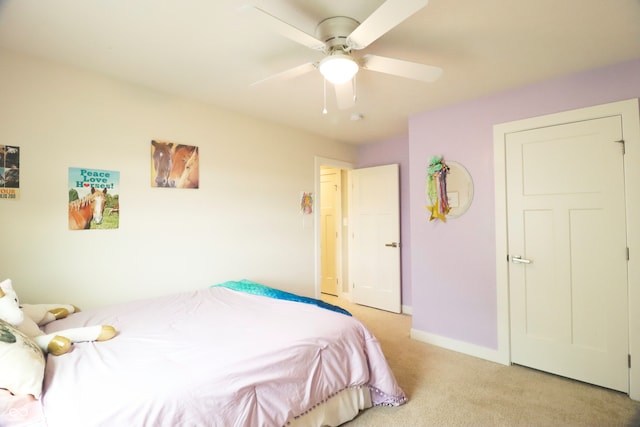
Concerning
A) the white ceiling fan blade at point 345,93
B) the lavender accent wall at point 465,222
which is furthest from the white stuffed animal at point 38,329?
the lavender accent wall at point 465,222

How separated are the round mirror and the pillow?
3071mm

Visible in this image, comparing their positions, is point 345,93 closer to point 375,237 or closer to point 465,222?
point 465,222

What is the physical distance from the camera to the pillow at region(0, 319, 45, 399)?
1109mm

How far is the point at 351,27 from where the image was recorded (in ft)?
5.66

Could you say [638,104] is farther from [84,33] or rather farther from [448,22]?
[84,33]

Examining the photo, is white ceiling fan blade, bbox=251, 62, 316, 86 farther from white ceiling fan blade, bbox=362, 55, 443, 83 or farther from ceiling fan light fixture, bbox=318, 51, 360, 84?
white ceiling fan blade, bbox=362, 55, 443, 83

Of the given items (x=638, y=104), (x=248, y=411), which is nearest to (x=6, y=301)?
(x=248, y=411)

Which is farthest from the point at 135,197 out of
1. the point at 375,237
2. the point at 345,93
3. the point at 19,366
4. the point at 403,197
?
the point at 403,197

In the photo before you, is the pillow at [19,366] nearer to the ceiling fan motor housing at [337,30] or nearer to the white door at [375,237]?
the ceiling fan motor housing at [337,30]

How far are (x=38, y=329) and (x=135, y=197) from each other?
1.16 metres

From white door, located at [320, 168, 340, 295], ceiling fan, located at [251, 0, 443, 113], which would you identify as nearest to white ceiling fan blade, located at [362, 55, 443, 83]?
ceiling fan, located at [251, 0, 443, 113]

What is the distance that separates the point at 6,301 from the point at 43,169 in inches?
43.1

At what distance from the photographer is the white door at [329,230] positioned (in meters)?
5.10

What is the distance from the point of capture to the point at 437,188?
3115 mm
